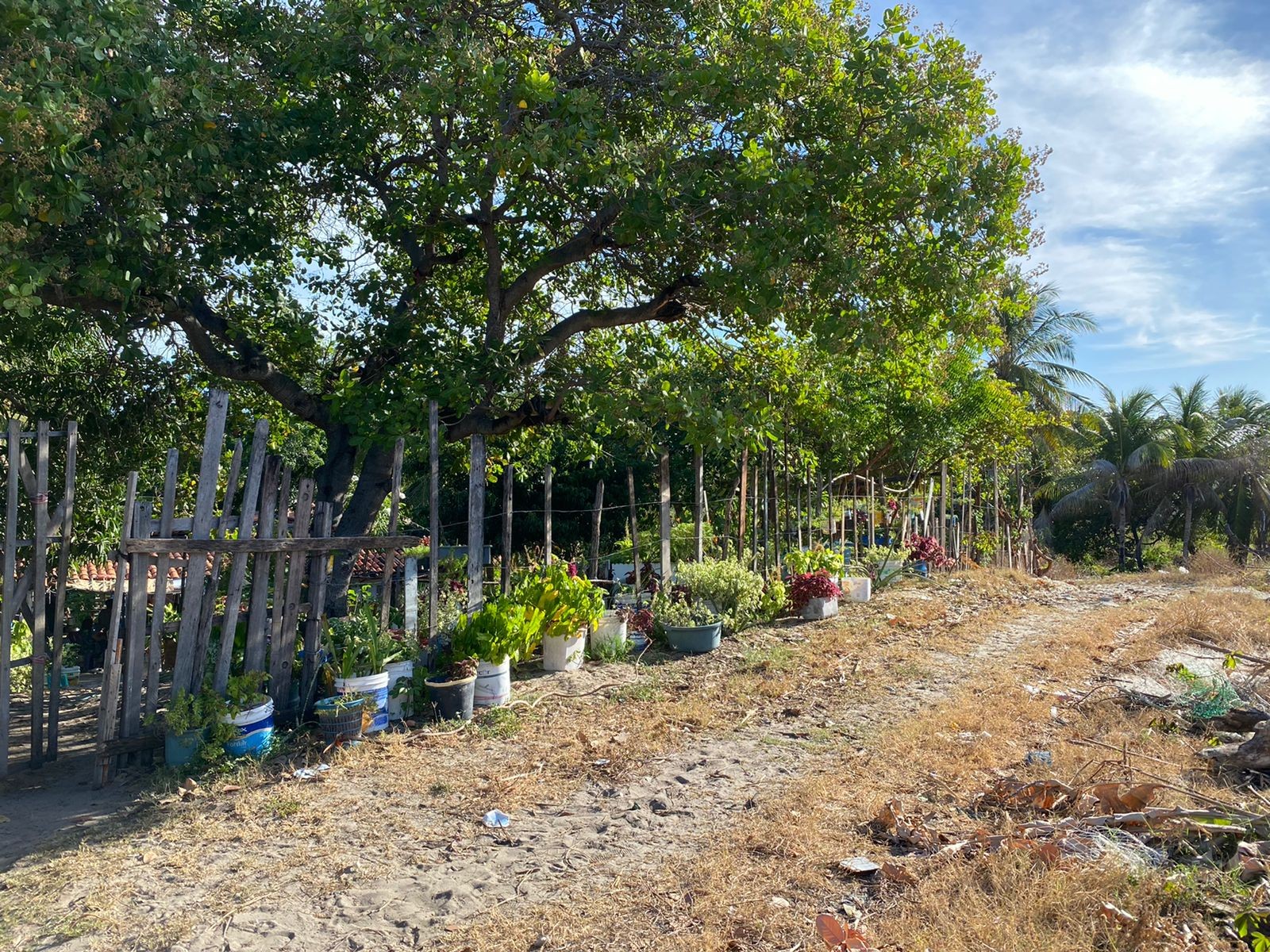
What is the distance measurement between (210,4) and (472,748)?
6.75 metres

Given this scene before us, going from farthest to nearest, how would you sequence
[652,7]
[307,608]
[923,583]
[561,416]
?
[923,583] → [561,416] → [652,7] → [307,608]

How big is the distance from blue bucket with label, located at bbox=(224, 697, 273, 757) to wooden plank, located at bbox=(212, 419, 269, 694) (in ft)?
0.82

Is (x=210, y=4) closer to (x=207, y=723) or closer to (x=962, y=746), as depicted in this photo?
(x=207, y=723)

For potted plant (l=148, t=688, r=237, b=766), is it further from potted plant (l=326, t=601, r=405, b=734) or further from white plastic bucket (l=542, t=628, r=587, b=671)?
white plastic bucket (l=542, t=628, r=587, b=671)

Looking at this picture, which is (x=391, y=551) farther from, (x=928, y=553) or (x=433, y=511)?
(x=928, y=553)

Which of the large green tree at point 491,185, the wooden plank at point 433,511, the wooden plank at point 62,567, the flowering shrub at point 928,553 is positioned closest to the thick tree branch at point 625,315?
the large green tree at point 491,185

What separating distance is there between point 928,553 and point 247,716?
1455 centimetres

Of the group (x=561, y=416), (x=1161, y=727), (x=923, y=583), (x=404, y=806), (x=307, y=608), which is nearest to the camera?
(x=404, y=806)

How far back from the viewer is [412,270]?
29.5 ft

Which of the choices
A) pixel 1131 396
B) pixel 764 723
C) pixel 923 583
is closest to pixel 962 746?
pixel 764 723

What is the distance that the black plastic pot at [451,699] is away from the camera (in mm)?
7023

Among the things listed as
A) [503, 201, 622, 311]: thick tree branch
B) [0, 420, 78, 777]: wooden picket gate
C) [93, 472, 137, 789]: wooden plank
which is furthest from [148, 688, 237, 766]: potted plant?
[503, 201, 622, 311]: thick tree branch

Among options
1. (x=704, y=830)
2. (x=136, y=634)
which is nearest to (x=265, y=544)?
(x=136, y=634)

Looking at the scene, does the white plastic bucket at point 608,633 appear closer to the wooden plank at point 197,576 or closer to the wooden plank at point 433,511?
the wooden plank at point 433,511
